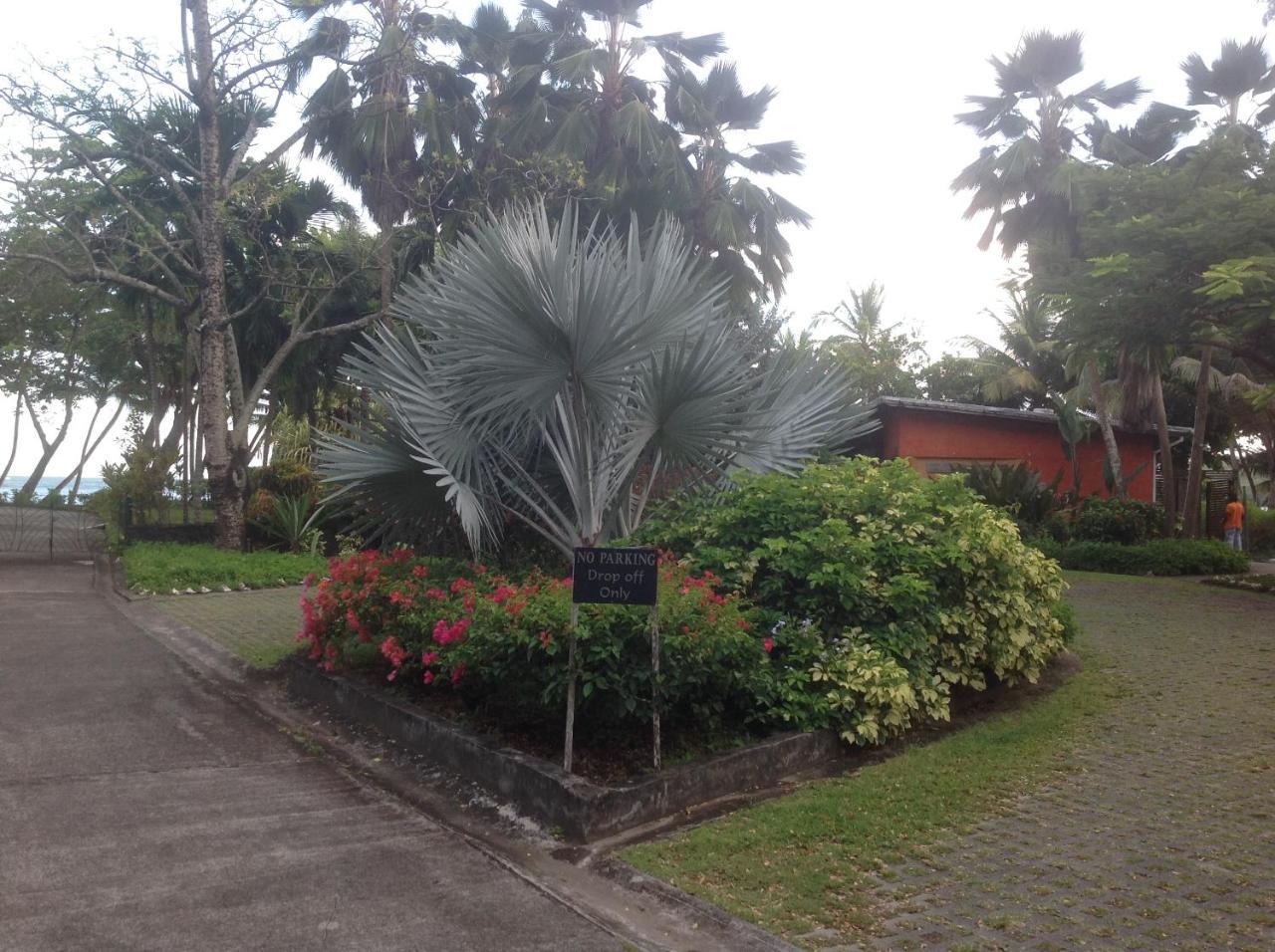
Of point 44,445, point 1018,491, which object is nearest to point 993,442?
point 1018,491

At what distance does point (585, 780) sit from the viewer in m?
5.69

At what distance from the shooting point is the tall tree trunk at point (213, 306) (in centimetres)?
1728

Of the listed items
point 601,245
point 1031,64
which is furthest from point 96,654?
point 1031,64

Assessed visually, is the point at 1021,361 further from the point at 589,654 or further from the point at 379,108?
the point at 589,654

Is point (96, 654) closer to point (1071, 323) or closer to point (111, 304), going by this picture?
point (1071, 323)

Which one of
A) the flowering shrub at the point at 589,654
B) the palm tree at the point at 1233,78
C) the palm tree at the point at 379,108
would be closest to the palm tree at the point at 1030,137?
the palm tree at the point at 1233,78

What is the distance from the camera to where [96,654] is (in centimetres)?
1059

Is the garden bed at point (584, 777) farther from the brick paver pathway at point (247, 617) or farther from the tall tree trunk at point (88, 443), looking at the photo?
the tall tree trunk at point (88, 443)

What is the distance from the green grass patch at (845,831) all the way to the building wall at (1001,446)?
13.3 m

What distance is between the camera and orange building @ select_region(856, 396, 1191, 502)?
20062 mm

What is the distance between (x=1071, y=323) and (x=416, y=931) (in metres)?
13.8

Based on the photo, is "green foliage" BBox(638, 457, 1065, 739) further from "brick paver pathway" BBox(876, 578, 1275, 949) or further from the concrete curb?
the concrete curb

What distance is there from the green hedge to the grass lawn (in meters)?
11.9

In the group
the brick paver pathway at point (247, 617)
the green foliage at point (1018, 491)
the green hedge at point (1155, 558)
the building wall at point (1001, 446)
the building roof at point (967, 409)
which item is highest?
the building roof at point (967, 409)
